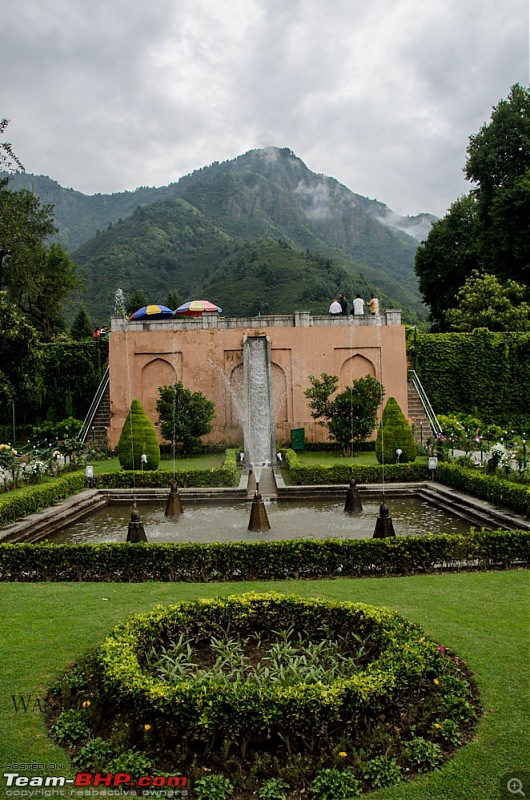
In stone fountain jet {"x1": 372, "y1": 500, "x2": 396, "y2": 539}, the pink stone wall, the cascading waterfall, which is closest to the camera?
stone fountain jet {"x1": 372, "y1": 500, "x2": 396, "y2": 539}

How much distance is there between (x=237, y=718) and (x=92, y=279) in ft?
156

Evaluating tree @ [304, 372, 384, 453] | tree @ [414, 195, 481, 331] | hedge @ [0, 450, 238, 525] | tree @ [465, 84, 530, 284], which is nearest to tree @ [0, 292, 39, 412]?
hedge @ [0, 450, 238, 525]

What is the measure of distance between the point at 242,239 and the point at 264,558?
204 ft

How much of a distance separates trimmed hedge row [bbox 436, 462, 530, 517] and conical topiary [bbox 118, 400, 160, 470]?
7.04m

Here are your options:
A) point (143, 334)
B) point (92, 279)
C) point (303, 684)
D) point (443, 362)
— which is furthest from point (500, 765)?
point (92, 279)

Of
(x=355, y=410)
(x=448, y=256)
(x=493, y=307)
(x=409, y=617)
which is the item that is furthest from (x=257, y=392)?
(x=409, y=617)

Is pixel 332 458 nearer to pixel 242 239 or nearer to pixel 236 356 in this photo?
pixel 236 356

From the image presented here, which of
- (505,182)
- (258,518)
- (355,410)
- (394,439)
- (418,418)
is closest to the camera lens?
(258,518)

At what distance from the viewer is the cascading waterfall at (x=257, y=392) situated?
21609mm

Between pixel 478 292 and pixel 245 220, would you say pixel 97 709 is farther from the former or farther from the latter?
pixel 245 220

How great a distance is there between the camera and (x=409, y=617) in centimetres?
524
